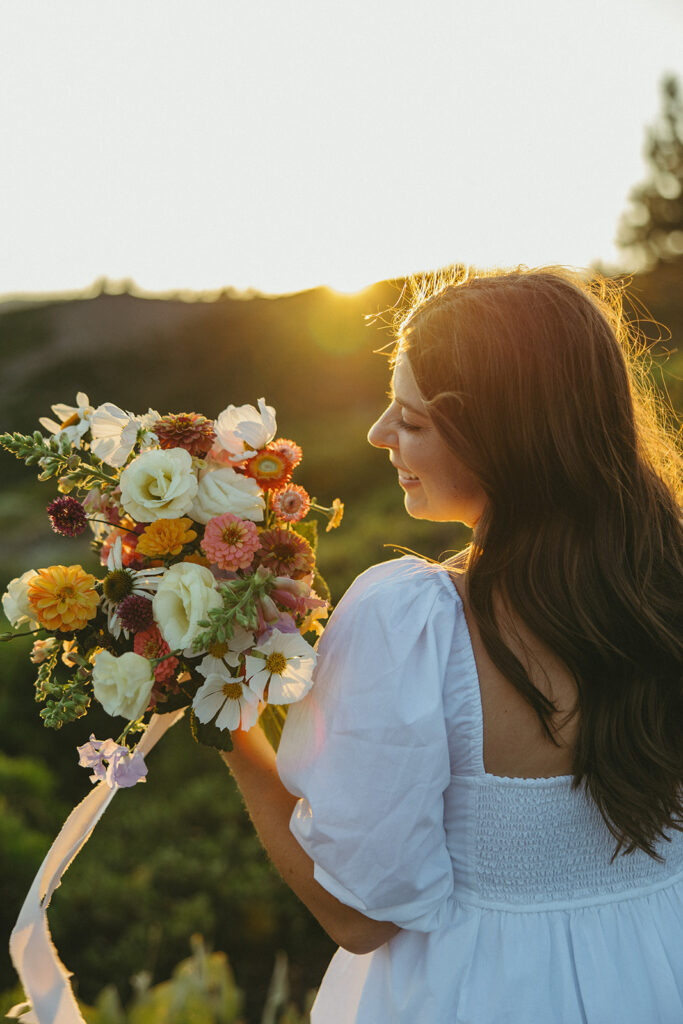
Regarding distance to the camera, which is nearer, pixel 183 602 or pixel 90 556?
pixel 183 602

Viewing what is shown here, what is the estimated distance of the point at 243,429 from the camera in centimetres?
134

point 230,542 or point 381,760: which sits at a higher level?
point 230,542

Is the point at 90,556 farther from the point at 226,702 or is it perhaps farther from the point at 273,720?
the point at 226,702

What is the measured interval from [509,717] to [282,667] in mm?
348

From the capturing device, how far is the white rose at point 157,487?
1235 millimetres

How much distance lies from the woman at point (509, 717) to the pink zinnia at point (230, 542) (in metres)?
0.18

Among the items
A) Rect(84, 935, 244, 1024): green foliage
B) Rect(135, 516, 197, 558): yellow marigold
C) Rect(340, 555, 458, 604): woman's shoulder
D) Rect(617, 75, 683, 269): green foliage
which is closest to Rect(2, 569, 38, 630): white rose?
Rect(135, 516, 197, 558): yellow marigold

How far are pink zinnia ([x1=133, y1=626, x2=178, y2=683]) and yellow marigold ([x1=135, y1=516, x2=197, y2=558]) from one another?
0.12 meters

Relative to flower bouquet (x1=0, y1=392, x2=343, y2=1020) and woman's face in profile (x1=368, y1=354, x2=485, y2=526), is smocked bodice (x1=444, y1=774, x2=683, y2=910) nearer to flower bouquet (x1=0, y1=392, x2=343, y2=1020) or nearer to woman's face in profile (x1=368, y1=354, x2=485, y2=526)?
flower bouquet (x1=0, y1=392, x2=343, y2=1020)

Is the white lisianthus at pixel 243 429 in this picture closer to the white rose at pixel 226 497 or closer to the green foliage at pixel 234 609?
the white rose at pixel 226 497

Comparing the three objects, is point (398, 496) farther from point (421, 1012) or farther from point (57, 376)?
point (421, 1012)

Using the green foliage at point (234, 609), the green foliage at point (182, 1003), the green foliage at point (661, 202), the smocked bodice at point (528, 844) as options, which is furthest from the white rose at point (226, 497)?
the green foliage at point (661, 202)

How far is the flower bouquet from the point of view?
1172 millimetres

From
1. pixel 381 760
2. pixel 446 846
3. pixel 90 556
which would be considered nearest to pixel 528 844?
pixel 446 846
